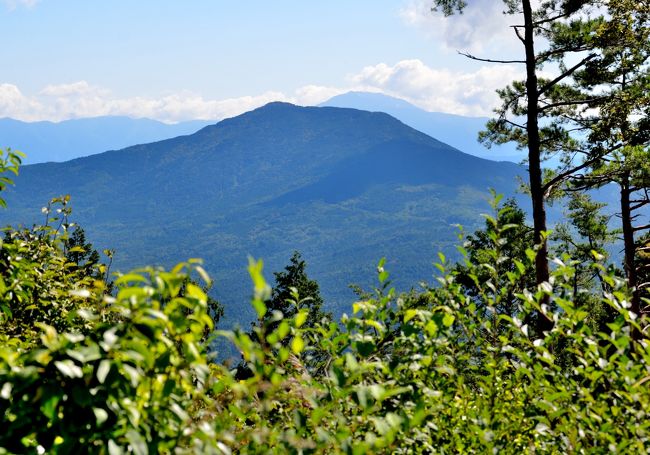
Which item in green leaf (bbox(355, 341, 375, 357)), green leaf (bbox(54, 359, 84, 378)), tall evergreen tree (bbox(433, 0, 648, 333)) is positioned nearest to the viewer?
green leaf (bbox(54, 359, 84, 378))

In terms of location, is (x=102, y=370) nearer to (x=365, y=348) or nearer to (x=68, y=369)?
(x=68, y=369)

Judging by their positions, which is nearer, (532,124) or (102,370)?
(102,370)

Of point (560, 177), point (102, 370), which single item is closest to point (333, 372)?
point (102, 370)

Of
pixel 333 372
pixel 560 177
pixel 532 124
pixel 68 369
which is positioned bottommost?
pixel 333 372

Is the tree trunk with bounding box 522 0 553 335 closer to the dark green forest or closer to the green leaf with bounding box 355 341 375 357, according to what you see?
the dark green forest

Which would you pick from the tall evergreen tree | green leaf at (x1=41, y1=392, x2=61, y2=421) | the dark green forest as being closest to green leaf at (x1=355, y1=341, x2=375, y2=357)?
the dark green forest

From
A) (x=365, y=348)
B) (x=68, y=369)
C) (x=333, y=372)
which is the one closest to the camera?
(x=68, y=369)

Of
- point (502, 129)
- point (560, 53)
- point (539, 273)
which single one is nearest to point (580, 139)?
point (502, 129)

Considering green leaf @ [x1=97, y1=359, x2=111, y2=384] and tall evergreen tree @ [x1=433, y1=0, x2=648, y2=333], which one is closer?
green leaf @ [x1=97, y1=359, x2=111, y2=384]

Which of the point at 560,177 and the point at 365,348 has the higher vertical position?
the point at 560,177

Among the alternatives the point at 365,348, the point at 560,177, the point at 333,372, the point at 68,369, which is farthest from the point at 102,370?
the point at 560,177

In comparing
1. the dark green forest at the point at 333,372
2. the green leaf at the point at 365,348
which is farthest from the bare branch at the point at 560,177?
the green leaf at the point at 365,348

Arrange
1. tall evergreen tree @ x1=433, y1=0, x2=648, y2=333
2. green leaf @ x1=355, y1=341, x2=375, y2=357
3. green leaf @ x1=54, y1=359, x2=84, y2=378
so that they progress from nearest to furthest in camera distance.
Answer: green leaf @ x1=54, y1=359, x2=84, y2=378 → green leaf @ x1=355, y1=341, x2=375, y2=357 → tall evergreen tree @ x1=433, y1=0, x2=648, y2=333

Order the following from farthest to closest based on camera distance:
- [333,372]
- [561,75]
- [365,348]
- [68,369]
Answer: [561,75] → [365,348] → [333,372] → [68,369]
